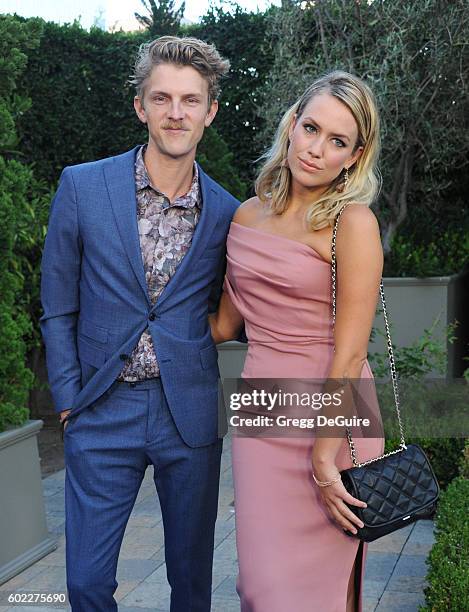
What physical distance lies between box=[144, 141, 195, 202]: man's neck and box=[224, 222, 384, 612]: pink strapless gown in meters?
0.39

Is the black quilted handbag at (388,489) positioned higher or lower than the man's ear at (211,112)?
lower

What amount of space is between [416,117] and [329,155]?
6.58 meters

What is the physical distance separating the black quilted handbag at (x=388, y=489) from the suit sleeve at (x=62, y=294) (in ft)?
2.72

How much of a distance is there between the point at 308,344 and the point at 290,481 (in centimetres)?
41

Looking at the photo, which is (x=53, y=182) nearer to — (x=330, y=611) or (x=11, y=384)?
(x=11, y=384)

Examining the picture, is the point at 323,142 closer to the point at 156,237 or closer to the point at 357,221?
the point at 357,221

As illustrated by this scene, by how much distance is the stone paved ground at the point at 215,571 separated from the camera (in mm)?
3926

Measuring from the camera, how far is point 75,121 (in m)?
8.88

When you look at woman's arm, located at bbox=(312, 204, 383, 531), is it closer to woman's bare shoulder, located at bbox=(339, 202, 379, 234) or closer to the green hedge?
woman's bare shoulder, located at bbox=(339, 202, 379, 234)

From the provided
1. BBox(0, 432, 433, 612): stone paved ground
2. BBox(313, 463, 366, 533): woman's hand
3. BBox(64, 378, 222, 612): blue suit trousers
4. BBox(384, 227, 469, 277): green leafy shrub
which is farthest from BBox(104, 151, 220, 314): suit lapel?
BBox(384, 227, 469, 277): green leafy shrub

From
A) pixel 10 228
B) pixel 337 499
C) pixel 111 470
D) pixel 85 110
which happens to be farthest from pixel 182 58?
pixel 85 110

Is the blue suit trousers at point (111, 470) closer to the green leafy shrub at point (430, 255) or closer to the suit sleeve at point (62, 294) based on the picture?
the suit sleeve at point (62, 294)

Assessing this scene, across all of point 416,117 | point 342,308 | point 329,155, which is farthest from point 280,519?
point 416,117

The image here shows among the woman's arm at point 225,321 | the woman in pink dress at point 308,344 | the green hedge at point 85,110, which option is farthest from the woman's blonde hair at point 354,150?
the green hedge at point 85,110
